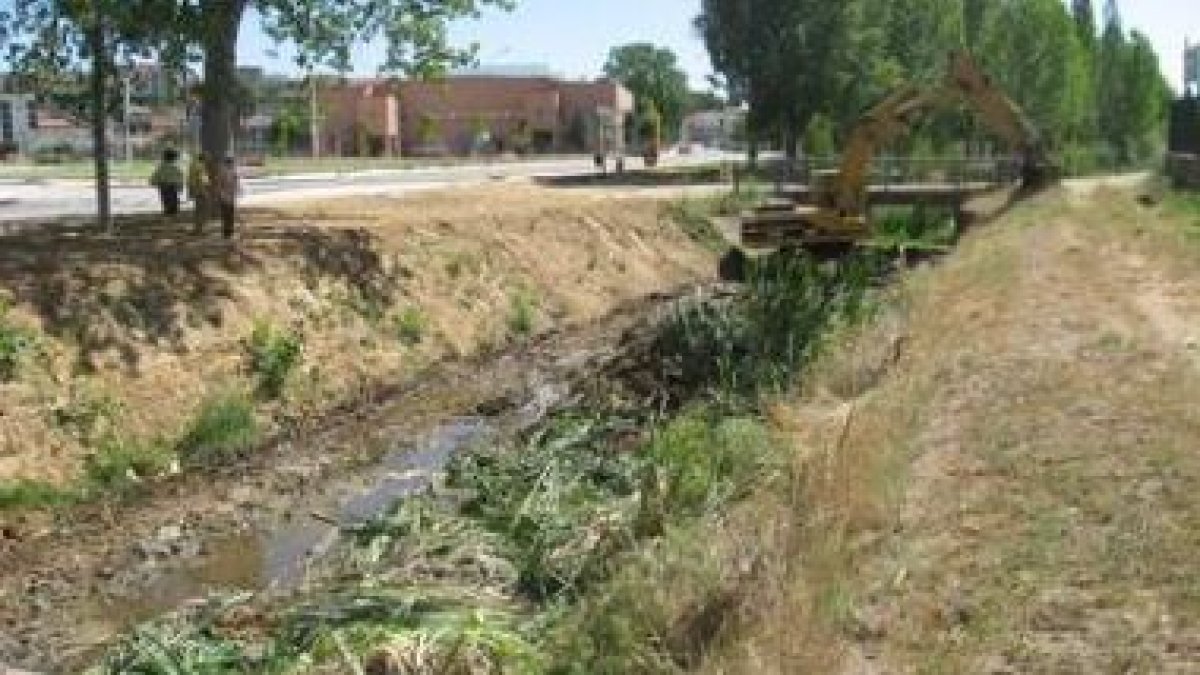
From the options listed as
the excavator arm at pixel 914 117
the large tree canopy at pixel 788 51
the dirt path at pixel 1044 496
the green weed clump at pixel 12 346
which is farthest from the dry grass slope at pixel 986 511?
the large tree canopy at pixel 788 51

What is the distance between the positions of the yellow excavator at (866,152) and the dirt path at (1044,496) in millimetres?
8873

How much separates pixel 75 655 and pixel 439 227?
1863cm

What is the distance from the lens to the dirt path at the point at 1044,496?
347 inches

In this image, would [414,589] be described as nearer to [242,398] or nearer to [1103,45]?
[242,398]

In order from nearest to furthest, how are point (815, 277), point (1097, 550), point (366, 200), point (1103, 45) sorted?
point (1097, 550) < point (815, 277) < point (366, 200) < point (1103, 45)

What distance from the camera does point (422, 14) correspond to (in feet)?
91.8

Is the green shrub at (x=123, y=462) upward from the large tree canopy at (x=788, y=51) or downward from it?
downward

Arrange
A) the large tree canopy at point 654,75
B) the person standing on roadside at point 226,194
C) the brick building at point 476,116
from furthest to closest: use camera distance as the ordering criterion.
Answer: the large tree canopy at point 654,75 < the brick building at point 476,116 < the person standing on roadside at point 226,194

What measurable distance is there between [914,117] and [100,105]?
16719 millimetres

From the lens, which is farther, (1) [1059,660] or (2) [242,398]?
(2) [242,398]

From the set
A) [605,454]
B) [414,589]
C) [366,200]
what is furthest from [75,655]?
[366,200]

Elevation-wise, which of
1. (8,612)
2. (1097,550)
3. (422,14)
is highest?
(422,14)

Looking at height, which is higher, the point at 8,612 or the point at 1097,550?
the point at 1097,550

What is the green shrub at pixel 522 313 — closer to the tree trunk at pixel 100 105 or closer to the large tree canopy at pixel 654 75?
the tree trunk at pixel 100 105
